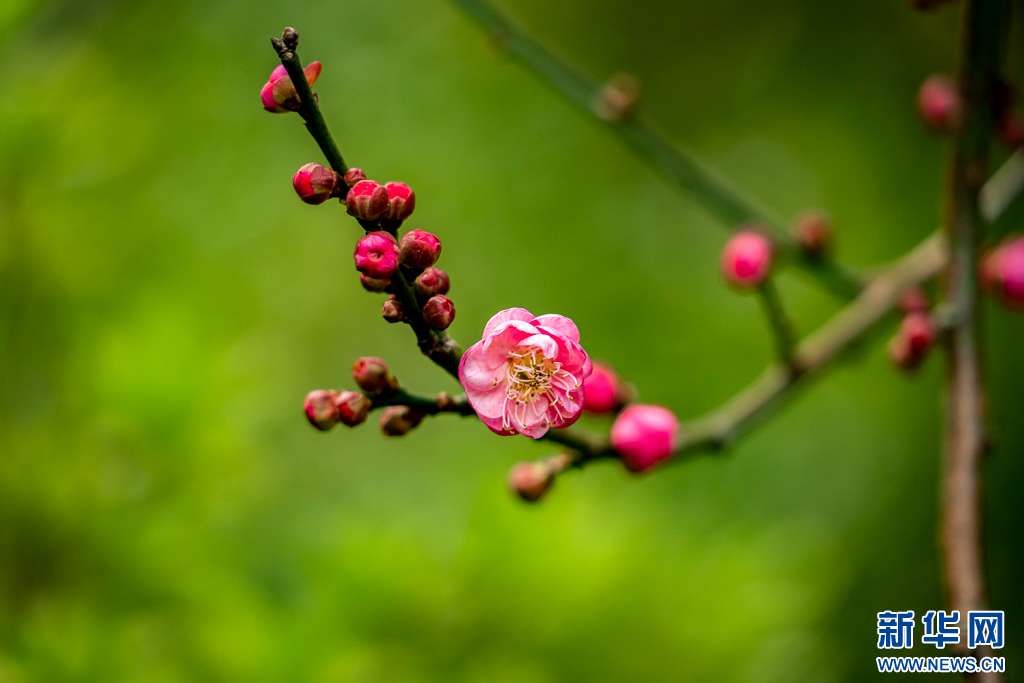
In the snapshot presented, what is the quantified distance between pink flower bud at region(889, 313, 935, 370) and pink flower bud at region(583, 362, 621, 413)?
0.47m

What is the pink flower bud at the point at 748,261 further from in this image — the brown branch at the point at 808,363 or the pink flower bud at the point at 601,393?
the pink flower bud at the point at 601,393

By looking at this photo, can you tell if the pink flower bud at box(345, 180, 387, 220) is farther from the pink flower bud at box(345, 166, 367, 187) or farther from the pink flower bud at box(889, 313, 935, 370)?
the pink flower bud at box(889, 313, 935, 370)

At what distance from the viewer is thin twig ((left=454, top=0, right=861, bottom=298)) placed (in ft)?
6.33

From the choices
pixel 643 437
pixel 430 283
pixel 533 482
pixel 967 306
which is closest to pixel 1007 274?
pixel 967 306

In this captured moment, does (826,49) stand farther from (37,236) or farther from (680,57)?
(37,236)

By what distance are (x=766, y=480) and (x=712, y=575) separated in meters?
1.16

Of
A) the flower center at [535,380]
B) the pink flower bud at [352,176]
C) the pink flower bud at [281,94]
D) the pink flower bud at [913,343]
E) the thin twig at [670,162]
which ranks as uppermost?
the thin twig at [670,162]

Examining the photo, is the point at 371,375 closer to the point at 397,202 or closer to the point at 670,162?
the point at 397,202

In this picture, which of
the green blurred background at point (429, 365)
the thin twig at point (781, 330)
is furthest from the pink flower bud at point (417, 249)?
the green blurred background at point (429, 365)

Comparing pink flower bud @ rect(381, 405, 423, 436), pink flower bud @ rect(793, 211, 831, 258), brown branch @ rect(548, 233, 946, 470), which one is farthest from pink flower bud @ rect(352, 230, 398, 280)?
pink flower bud @ rect(793, 211, 831, 258)

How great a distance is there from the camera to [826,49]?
13.0ft

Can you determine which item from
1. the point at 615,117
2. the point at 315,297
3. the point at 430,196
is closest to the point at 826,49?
the point at 430,196

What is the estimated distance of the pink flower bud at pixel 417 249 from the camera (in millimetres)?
1028

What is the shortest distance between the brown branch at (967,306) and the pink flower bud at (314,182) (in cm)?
84
